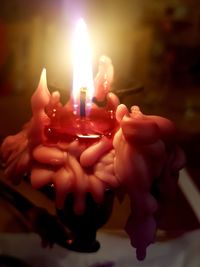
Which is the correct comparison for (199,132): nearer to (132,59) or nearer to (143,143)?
(132,59)

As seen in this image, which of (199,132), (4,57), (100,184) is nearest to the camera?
(100,184)

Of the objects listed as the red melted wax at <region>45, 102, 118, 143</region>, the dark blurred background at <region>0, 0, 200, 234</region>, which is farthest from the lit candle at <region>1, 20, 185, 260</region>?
the dark blurred background at <region>0, 0, 200, 234</region>

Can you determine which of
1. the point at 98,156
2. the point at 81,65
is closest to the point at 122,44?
the point at 81,65

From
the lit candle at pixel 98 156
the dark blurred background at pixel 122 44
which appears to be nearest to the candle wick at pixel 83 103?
the lit candle at pixel 98 156

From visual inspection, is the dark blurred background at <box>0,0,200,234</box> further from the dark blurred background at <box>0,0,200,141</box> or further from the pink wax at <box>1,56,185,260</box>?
the pink wax at <box>1,56,185,260</box>

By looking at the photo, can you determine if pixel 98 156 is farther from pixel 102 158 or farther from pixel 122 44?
pixel 122 44

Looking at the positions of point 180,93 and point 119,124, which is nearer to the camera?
point 119,124

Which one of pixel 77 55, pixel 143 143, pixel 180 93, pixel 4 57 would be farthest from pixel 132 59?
pixel 143 143

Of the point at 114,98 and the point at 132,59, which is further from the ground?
the point at 114,98
